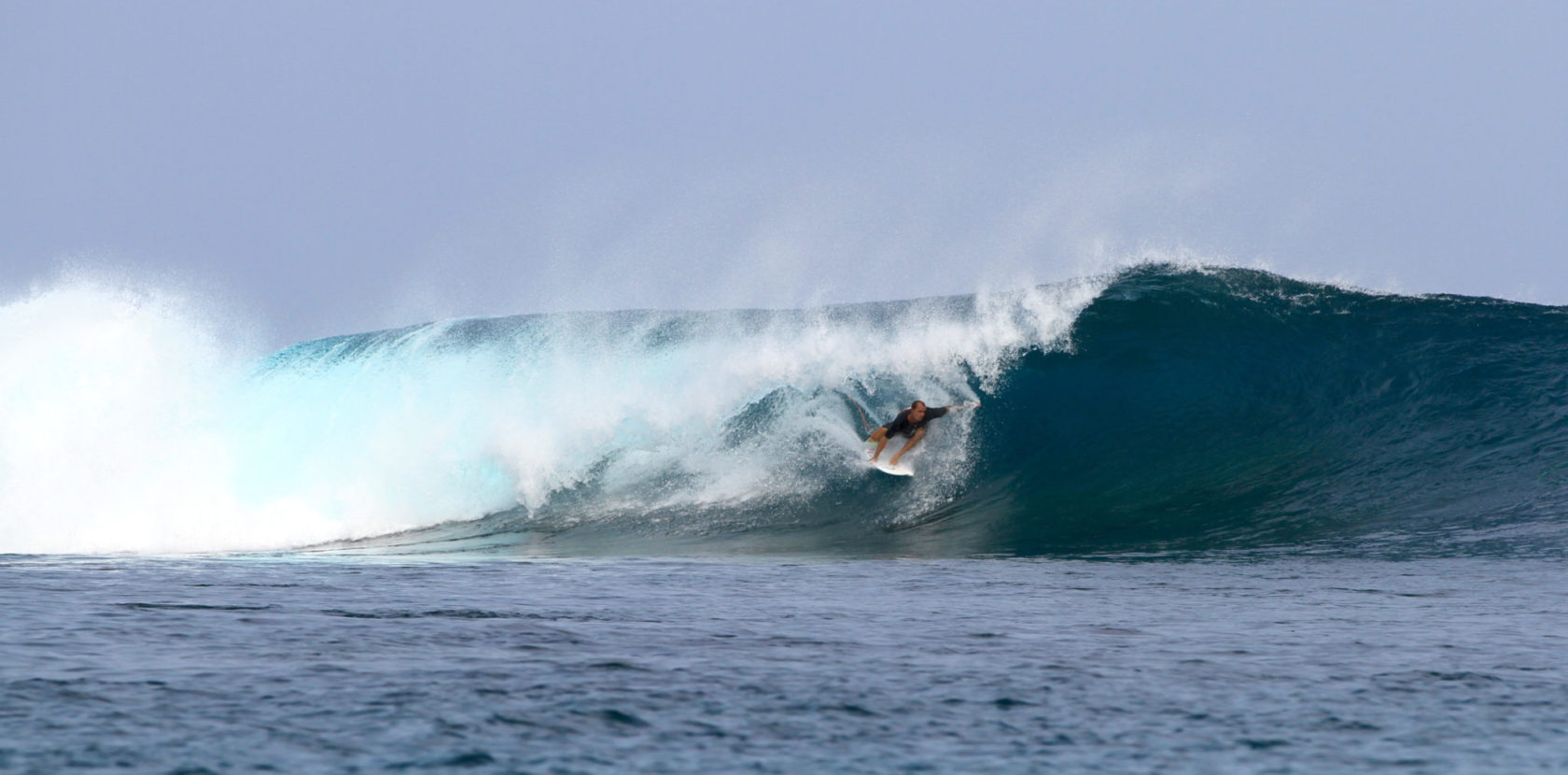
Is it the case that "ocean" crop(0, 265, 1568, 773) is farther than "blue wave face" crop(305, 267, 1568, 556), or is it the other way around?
→ "blue wave face" crop(305, 267, 1568, 556)

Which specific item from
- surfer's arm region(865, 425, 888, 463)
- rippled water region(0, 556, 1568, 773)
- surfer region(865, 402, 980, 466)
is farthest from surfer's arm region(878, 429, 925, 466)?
rippled water region(0, 556, 1568, 773)

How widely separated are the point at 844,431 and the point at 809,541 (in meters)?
2.59

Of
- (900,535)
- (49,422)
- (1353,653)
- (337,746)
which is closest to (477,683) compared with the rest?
(337,746)

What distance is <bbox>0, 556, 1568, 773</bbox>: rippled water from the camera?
339 cm

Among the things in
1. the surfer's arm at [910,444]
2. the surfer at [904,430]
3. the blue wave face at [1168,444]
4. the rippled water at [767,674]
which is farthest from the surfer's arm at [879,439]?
the rippled water at [767,674]

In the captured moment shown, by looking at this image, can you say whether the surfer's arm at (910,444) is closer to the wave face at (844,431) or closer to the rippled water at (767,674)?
the wave face at (844,431)

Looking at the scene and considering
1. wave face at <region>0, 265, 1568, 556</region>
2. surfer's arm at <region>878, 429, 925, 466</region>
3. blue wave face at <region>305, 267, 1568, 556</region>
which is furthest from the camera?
surfer's arm at <region>878, 429, 925, 466</region>

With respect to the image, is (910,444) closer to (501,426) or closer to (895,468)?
(895,468)

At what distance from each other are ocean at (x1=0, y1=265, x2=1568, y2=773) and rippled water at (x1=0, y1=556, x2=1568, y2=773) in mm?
23

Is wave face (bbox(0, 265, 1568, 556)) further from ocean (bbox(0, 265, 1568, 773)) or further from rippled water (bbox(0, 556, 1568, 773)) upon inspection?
rippled water (bbox(0, 556, 1568, 773))

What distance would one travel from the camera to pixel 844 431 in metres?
12.1

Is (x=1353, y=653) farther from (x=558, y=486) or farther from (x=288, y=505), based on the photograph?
(x=288, y=505)

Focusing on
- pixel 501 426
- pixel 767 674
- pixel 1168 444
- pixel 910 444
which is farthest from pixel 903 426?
pixel 767 674

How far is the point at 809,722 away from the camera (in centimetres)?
372
